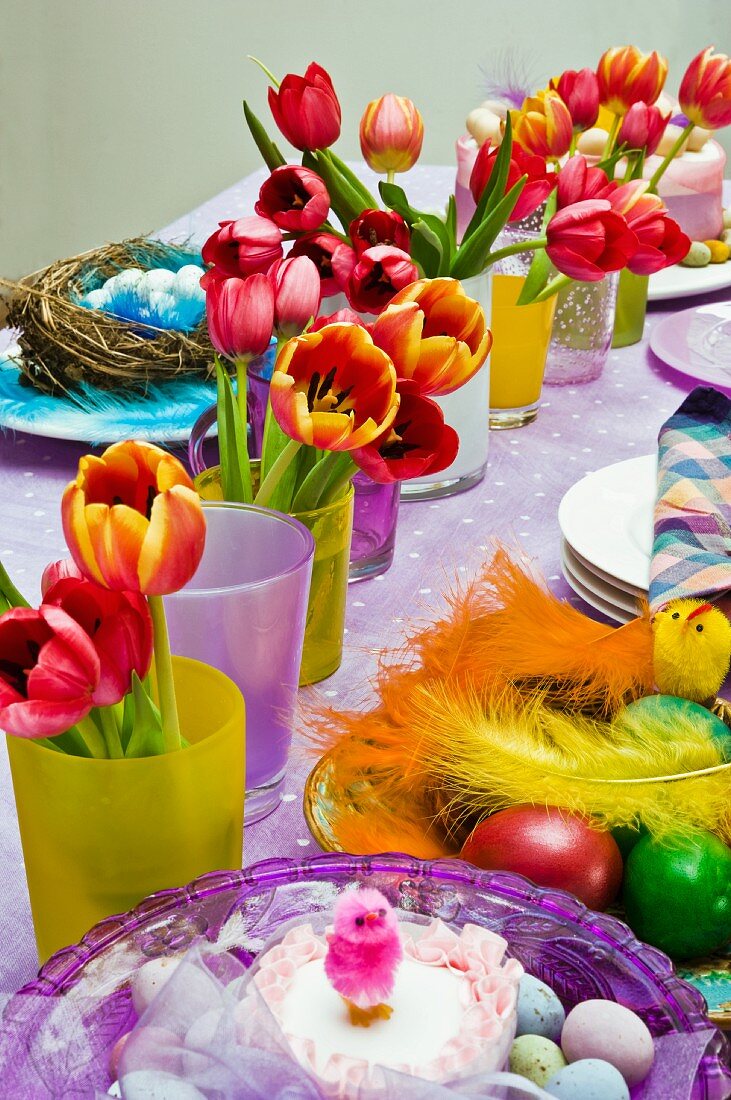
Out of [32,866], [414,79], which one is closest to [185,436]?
[32,866]

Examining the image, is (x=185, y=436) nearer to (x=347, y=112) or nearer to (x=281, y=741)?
(x=281, y=741)

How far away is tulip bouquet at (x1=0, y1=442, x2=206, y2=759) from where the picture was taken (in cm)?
32

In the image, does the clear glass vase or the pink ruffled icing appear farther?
the clear glass vase

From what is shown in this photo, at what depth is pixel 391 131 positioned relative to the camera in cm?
79

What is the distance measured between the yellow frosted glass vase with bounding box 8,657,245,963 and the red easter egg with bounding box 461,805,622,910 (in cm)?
9

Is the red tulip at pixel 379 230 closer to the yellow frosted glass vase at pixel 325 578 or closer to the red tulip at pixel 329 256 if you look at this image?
the red tulip at pixel 329 256

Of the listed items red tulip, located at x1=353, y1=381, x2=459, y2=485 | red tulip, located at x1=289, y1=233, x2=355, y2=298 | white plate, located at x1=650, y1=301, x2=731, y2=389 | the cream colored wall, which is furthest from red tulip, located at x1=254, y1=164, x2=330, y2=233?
the cream colored wall

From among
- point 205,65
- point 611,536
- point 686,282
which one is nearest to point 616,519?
point 611,536

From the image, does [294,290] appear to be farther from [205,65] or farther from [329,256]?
[205,65]

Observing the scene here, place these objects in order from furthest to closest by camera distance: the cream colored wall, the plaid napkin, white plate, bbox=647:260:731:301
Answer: the cream colored wall, white plate, bbox=647:260:731:301, the plaid napkin

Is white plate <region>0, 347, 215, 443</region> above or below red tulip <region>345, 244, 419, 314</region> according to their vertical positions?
below

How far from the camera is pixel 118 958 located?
14.4 inches

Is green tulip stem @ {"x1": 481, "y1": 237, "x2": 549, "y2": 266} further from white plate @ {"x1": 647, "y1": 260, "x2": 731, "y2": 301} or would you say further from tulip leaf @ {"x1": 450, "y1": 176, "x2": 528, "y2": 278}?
white plate @ {"x1": 647, "y1": 260, "x2": 731, "y2": 301}

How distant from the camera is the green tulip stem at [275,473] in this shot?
53 centimetres
